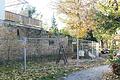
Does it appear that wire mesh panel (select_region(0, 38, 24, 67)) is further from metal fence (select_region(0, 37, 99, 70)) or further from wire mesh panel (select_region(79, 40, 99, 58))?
wire mesh panel (select_region(79, 40, 99, 58))

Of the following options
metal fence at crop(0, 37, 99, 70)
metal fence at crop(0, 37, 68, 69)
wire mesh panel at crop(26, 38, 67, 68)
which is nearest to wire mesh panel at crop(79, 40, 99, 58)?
metal fence at crop(0, 37, 99, 70)

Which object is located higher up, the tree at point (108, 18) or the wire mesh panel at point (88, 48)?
the tree at point (108, 18)

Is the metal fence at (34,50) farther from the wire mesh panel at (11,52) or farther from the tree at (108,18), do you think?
the tree at (108,18)

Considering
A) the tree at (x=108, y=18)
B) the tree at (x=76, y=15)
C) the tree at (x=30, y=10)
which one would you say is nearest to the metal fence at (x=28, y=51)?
the tree at (x=108, y=18)

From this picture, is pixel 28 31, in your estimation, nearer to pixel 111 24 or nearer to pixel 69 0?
pixel 69 0

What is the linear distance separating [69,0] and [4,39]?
54.6ft

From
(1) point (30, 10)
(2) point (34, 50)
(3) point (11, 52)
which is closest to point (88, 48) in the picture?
(2) point (34, 50)

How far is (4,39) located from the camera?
23812 millimetres

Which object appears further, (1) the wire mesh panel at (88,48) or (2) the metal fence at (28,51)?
(1) the wire mesh panel at (88,48)

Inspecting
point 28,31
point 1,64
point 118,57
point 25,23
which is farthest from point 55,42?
point 118,57

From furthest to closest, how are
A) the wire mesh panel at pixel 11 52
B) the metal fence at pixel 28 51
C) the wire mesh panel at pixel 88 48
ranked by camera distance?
the wire mesh panel at pixel 88 48, the metal fence at pixel 28 51, the wire mesh panel at pixel 11 52

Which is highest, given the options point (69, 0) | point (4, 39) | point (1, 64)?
point (69, 0)

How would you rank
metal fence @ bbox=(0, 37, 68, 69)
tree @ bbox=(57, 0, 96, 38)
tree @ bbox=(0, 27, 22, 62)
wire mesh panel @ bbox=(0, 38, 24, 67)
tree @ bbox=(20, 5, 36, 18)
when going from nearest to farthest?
1. wire mesh panel @ bbox=(0, 38, 24, 67)
2. tree @ bbox=(0, 27, 22, 62)
3. metal fence @ bbox=(0, 37, 68, 69)
4. tree @ bbox=(57, 0, 96, 38)
5. tree @ bbox=(20, 5, 36, 18)

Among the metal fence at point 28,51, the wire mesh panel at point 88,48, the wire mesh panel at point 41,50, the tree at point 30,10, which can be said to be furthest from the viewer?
the tree at point 30,10
